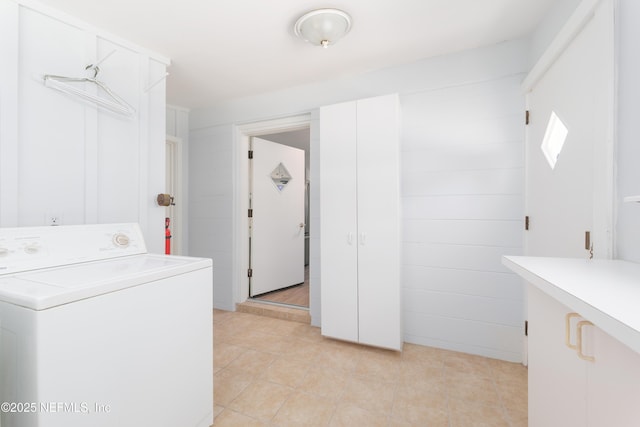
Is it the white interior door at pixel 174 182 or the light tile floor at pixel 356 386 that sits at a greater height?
the white interior door at pixel 174 182

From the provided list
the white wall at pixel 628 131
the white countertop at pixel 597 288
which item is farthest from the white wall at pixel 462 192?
the white countertop at pixel 597 288

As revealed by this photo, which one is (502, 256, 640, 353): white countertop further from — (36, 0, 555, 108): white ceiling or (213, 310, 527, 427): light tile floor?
(36, 0, 555, 108): white ceiling

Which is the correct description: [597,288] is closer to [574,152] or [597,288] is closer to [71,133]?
[574,152]

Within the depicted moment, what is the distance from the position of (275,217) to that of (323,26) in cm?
240

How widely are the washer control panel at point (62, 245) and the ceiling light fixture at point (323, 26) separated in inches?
69.2

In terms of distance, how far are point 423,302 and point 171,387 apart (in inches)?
77.3

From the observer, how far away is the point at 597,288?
2.33 feet

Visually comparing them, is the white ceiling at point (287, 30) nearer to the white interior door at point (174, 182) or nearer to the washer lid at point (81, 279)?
the white interior door at point (174, 182)

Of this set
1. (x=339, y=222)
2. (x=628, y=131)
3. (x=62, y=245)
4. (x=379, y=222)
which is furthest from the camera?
(x=339, y=222)

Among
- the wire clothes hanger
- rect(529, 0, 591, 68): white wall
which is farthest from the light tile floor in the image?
rect(529, 0, 591, 68): white wall

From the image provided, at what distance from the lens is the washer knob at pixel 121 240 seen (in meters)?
1.66

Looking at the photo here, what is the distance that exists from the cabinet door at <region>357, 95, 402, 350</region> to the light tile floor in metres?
0.26

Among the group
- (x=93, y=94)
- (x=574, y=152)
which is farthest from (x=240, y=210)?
(x=574, y=152)

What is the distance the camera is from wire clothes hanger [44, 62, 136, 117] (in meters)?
1.67
